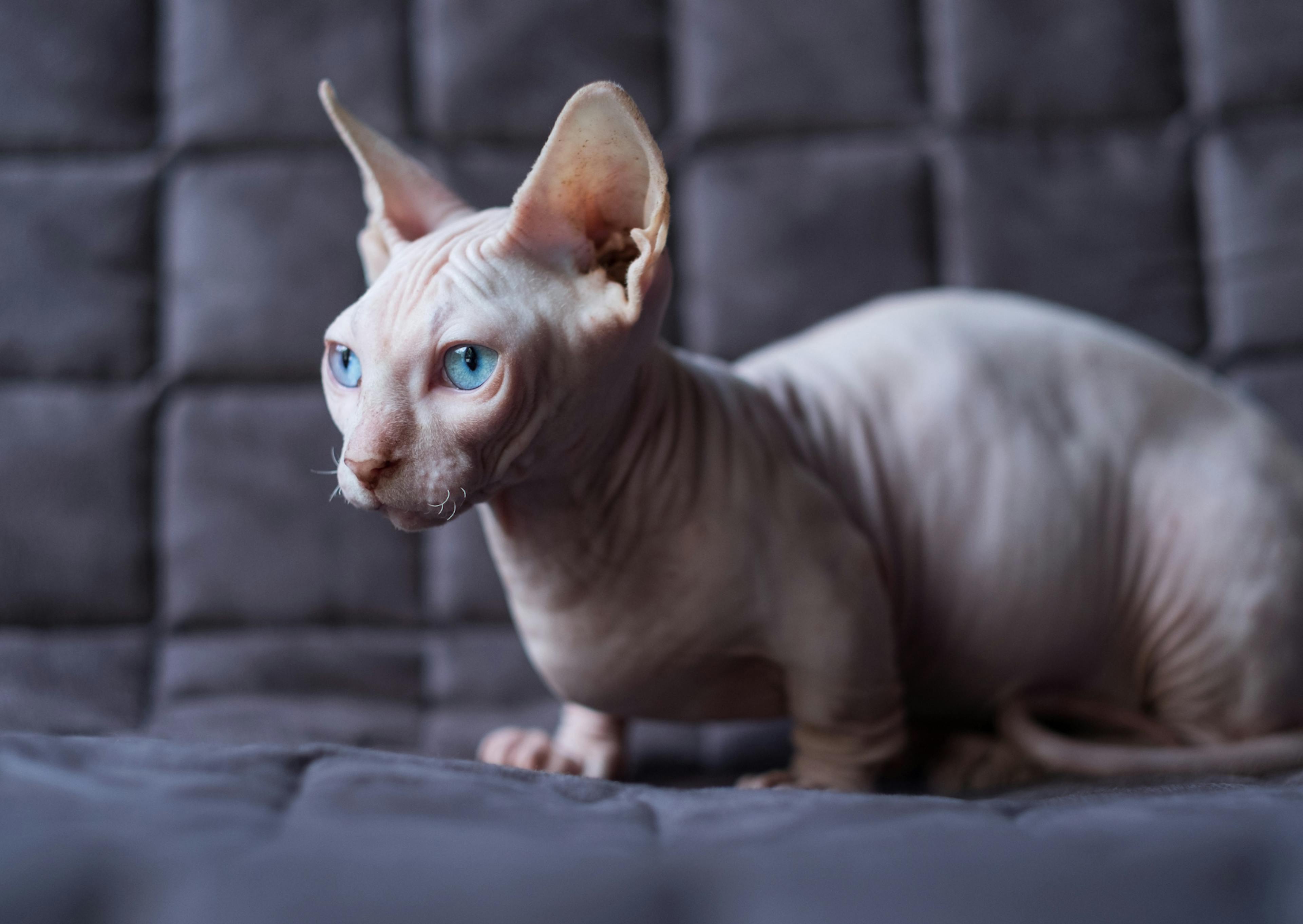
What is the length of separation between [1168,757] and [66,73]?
1.40 metres

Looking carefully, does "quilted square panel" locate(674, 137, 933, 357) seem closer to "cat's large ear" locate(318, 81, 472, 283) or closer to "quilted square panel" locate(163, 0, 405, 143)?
"quilted square panel" locate(163, 0, 405, 143)

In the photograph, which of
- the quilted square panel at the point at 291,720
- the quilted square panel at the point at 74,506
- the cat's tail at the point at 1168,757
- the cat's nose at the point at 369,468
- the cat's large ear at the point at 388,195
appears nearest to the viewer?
the cat's nose at the point at 369,468

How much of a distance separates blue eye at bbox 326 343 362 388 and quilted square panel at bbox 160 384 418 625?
0.60m

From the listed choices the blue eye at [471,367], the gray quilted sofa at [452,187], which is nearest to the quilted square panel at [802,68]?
the gray quilted sofa at [452,187]

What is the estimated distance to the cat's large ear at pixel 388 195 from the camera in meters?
0.74

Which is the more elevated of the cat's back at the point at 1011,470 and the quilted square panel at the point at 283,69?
the quilted square panel at the point at 283,69

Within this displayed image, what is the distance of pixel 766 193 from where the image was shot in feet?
4.28

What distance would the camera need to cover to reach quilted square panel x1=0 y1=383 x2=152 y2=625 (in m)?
1.24

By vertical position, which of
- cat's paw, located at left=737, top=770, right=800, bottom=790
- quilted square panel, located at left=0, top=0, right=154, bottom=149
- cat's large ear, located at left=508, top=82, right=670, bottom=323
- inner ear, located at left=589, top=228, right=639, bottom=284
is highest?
quilted square panel, located at left=0, top=0, right=154, bottom=149

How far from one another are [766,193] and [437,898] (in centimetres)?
101

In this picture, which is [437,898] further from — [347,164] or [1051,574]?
[347,164]

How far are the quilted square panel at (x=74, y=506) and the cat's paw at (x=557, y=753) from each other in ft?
1.90

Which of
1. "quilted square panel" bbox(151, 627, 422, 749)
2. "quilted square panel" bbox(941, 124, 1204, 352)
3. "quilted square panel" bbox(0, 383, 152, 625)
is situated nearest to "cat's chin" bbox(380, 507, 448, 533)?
"quilted square panel" bbox(151, 627, 422, 749)

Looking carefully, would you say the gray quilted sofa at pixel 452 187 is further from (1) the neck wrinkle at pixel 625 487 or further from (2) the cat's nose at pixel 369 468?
(2) the cat's nose at pixel 369 468
